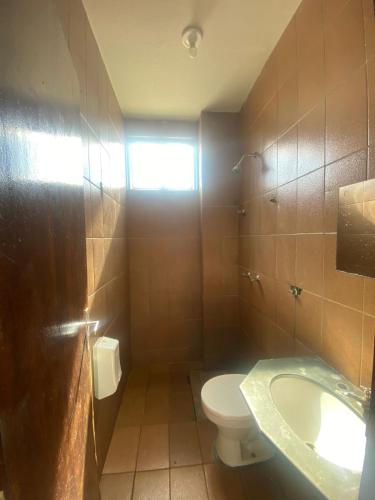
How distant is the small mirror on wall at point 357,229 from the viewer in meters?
0.82

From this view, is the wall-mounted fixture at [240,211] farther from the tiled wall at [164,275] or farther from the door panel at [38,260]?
the door panel at [38,260]

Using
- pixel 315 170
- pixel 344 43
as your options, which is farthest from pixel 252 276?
pixel 344 43

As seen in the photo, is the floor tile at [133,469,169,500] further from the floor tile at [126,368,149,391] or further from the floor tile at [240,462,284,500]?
the floor tile at [126,368,149,391]

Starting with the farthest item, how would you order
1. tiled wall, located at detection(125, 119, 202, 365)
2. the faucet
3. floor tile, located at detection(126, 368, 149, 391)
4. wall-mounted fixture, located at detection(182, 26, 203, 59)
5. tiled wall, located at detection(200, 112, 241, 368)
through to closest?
1. tiled wall, located at detection(125, 119, 202, 365)
2. tiled wall, located at detection(200, 112, 241, 368)
3. floor tile, located at detection(126, 368, 149, 391)
4. wall-mounted fixture, located at detection(182, 26, 203, 59)
5. the faucet

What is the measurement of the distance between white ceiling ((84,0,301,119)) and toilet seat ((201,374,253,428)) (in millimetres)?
2217

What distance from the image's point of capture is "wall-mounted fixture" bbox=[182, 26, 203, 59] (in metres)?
1.29

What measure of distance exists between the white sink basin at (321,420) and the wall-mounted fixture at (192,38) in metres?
1.90

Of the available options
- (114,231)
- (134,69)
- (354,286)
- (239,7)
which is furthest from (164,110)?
(354,286)

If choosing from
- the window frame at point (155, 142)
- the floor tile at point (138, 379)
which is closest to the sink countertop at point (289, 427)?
the floor tile at point (138, 379)

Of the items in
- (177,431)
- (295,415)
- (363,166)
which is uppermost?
(363,166)

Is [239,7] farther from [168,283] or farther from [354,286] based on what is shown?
[168,283]

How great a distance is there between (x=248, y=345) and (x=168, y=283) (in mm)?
984

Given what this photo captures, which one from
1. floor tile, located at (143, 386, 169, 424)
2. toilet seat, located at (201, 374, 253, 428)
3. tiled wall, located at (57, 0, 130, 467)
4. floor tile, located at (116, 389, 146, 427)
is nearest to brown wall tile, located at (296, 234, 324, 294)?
toilet seat, located at (201, 374, 253, 428)

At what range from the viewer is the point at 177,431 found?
163 cm
